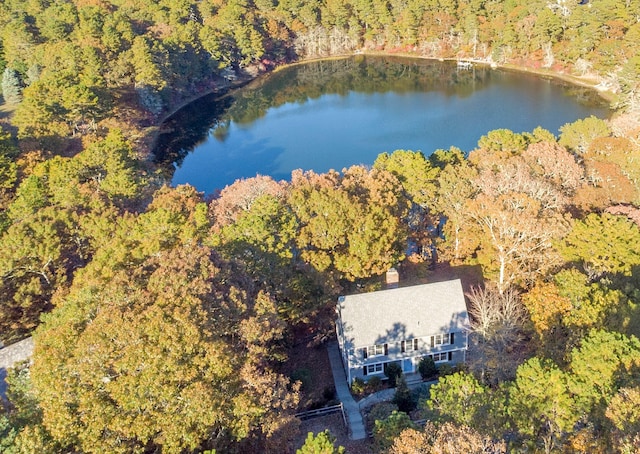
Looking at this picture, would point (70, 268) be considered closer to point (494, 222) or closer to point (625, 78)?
point (494, 222)

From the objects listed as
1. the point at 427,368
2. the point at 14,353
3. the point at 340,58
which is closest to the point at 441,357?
the point at 427,368

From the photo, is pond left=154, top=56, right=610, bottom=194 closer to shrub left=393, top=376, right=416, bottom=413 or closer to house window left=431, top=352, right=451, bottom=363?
house window left=431, top=352, right=451, bottom=363

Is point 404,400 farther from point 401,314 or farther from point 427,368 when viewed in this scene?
point 401,314

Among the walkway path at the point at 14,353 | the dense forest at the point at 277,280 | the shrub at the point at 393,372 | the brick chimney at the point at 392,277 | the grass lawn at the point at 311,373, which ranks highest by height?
the dense forest at the point at 277,280

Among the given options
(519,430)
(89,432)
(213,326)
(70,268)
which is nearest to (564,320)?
(519,430)

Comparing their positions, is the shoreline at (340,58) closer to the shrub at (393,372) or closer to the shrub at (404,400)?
the shrub at (393,372)

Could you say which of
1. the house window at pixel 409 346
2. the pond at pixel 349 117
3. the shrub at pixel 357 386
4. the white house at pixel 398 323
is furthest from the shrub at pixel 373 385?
the pond at pixel 349 117

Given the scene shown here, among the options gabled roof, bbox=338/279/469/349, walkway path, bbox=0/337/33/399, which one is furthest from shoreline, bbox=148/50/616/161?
gabled roof, bbox=338/279/469/349
